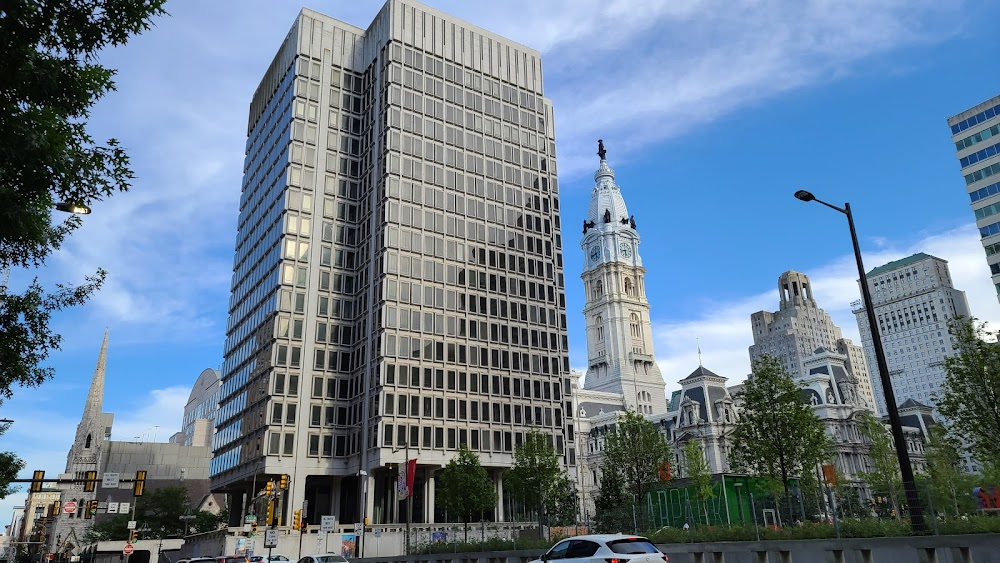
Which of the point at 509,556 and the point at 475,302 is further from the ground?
the point at 475,302

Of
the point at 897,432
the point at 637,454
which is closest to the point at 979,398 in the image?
the point at 897,432

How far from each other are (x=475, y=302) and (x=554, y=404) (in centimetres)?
1601

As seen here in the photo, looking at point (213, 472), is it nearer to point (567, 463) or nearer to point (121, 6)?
point (567, 463)

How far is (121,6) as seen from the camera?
14617 mm

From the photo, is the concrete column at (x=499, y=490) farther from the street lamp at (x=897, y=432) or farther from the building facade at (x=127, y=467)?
the building facade at (x=127, y=467)

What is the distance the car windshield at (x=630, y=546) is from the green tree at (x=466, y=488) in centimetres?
4645

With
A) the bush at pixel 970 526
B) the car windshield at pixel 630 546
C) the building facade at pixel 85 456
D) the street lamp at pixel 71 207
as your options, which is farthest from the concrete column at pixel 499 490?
the building facade at pixel 85 456

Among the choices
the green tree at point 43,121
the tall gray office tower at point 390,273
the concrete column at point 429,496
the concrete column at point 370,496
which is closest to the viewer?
the green tree at point 43,121

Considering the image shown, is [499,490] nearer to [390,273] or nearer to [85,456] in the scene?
[390,273]

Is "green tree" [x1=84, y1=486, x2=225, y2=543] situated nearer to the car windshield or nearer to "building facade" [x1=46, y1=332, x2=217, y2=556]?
"building facade" [x1=46, y1=332, x2=217, y2=556]

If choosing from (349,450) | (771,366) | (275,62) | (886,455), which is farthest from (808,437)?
(275,62)

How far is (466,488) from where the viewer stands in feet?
208

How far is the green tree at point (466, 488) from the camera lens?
62.9 meters

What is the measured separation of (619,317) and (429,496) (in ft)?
376
